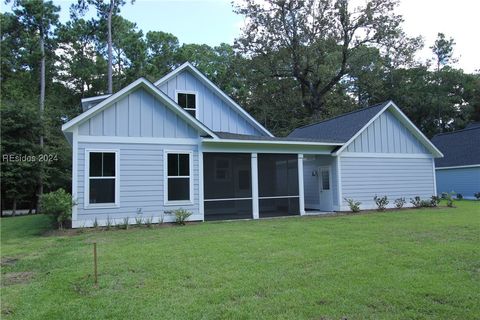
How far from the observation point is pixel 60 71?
31.8 metres

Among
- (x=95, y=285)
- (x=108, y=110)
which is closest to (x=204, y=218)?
(x=108, y=110)

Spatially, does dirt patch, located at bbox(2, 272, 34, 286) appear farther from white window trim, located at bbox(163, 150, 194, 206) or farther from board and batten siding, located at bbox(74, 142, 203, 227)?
white window trim, located at bbox(163, 150, 194, 206)

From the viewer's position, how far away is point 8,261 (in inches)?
283

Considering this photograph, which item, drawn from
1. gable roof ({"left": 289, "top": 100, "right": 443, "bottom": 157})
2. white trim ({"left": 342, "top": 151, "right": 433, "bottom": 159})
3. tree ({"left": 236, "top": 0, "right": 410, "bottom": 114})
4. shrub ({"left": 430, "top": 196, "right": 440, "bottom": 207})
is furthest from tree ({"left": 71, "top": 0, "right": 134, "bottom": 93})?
shrub ({"left": 430, "top": 196, "right": 440, "bottom": 207})

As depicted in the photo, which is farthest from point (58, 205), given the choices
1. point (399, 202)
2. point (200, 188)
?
point (399, 202)

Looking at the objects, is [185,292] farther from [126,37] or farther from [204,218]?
[126,37]

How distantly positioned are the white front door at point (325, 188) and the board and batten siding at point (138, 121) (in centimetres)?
671

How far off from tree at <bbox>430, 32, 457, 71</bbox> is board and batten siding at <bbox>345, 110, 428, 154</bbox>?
30852mm

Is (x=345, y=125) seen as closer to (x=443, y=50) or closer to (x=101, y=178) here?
(x=101, y=178)

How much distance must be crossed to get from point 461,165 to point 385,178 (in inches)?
426

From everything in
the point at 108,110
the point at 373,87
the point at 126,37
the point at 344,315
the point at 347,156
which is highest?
the point at 126,37

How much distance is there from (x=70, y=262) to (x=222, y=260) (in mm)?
2720

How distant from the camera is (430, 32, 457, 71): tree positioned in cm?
4331

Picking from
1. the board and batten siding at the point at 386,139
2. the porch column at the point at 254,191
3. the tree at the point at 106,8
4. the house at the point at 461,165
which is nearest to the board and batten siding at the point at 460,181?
the house at the point at 461,165
